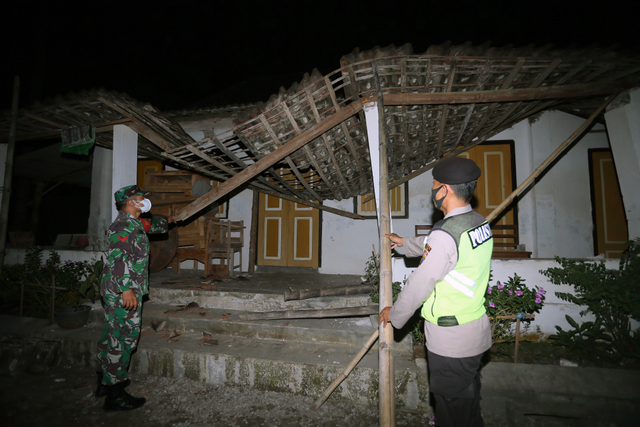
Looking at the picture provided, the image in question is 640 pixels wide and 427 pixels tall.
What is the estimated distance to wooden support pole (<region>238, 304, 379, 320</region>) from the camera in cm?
343

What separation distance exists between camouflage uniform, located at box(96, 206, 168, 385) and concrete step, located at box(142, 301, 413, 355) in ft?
3.33

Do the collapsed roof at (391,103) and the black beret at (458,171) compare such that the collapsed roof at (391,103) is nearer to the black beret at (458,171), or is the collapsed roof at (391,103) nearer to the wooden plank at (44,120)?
the wooden plank at (44,120)

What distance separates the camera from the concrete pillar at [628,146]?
142 inches

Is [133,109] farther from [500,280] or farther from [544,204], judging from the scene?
[544,204]

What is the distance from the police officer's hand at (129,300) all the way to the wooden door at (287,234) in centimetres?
403

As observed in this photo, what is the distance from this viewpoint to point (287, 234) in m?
6.86

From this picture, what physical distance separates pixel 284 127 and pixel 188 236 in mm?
3668

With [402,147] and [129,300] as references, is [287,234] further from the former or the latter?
[129,300]

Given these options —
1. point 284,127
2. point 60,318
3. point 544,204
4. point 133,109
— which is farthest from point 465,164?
point 60,318

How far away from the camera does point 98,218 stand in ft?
23.8

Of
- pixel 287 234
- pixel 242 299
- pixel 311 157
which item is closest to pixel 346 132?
pixel 311 157

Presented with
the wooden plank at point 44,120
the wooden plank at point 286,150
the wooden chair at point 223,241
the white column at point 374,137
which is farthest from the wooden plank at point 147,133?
the white column at point 374,137

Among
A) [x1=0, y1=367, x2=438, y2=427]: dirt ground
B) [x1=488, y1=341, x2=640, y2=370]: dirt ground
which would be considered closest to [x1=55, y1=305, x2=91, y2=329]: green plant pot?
[x1=0, y1=367, x2=438, y2=427]: dirt ground

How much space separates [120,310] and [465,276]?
3246mm
